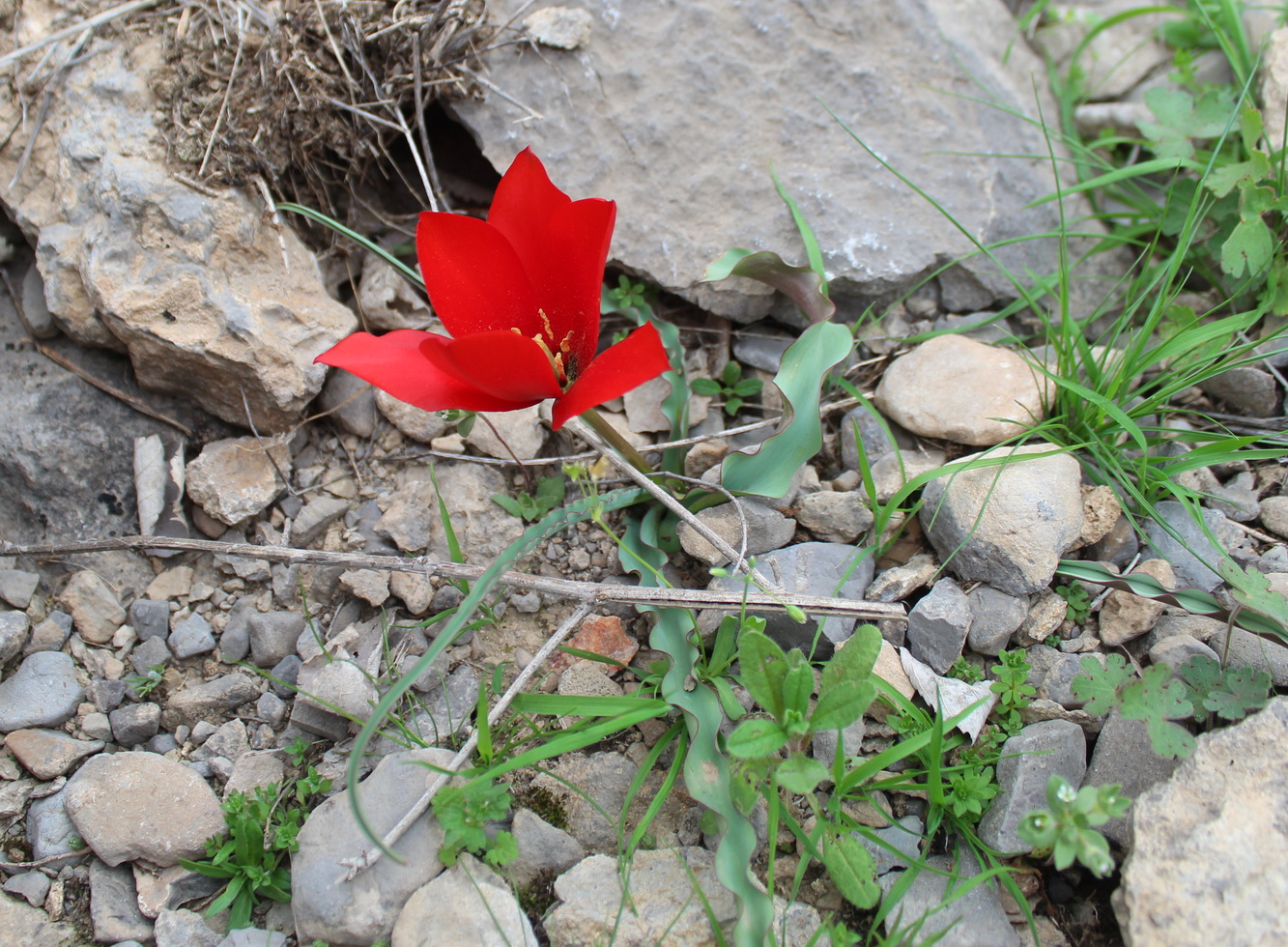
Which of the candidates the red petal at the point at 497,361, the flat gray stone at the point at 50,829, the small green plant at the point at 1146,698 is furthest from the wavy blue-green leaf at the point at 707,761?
the flat gray stone at the point at 50,829

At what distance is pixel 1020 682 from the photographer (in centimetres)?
162

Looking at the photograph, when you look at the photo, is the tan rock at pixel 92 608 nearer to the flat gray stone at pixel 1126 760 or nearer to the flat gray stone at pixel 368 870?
the flat gray stone at pixel 368 870

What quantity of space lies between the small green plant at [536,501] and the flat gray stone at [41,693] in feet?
3.07

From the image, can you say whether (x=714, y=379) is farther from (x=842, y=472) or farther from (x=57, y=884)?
(x=57, y=884)

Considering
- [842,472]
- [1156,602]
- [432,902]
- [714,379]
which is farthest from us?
[714,379]

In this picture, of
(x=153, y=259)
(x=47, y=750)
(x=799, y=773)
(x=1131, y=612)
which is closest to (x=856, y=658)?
(x=799, y=773)

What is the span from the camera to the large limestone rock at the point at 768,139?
2.11 meters

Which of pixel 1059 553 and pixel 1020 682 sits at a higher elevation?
pixel 1059 553

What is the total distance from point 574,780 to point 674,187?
143 cm

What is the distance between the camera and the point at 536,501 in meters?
1.93

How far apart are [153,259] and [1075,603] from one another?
6.90 ft

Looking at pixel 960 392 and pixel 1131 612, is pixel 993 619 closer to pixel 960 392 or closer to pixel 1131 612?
pixel 1131 612

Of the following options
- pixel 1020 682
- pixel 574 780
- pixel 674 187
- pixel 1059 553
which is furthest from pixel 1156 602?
pixel 674 187

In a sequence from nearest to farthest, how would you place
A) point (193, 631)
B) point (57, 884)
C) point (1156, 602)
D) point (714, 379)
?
point (57, 884) → point (1156, 602) → point (193, 631) → point (714, 379)
